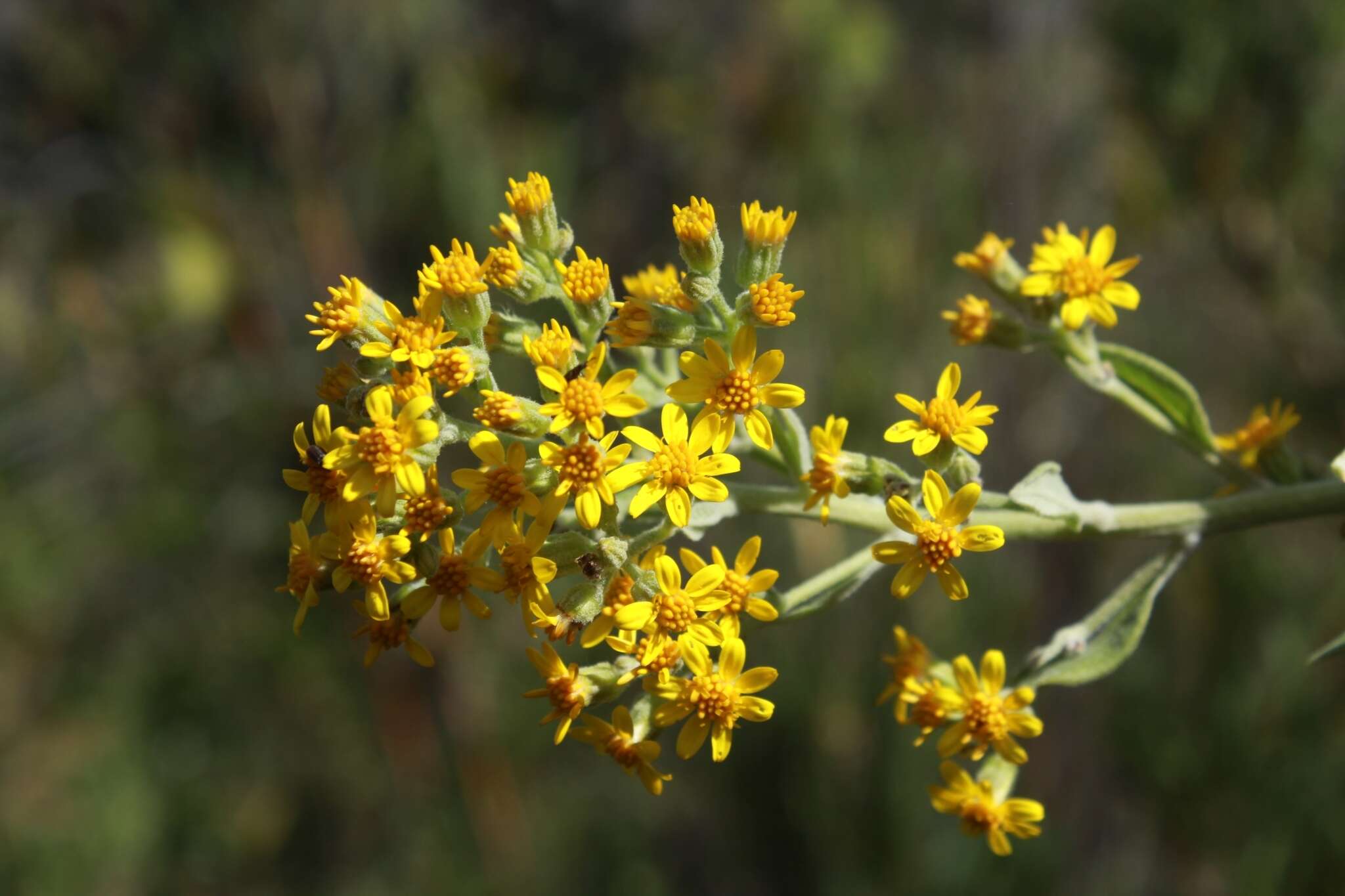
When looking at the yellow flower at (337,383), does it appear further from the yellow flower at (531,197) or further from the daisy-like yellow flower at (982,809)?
the daisy-like yellow flower at (982,809)

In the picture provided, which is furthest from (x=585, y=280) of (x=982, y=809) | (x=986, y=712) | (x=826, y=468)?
(x=982, y=809)

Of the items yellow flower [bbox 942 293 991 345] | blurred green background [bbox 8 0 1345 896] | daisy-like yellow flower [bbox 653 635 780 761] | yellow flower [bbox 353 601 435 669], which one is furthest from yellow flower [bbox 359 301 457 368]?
blurred green background [bbox 8 0 1345 896]

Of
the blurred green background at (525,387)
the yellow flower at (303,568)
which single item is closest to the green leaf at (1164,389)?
the yellow flower at (303,568)

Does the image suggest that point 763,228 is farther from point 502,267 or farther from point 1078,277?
→ point 1078,277

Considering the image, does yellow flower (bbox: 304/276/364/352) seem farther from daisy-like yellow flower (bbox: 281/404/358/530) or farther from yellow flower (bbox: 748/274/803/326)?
yellow flower (bbox: 748/274/803/326)

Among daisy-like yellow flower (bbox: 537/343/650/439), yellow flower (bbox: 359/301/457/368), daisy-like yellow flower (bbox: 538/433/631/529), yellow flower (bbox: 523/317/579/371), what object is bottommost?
daisy-like yellow flower (bbox: 538/433/631/529)

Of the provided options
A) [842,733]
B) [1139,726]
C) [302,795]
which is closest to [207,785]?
[302,795]

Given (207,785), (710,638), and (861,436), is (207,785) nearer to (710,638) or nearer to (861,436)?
(861,436)
